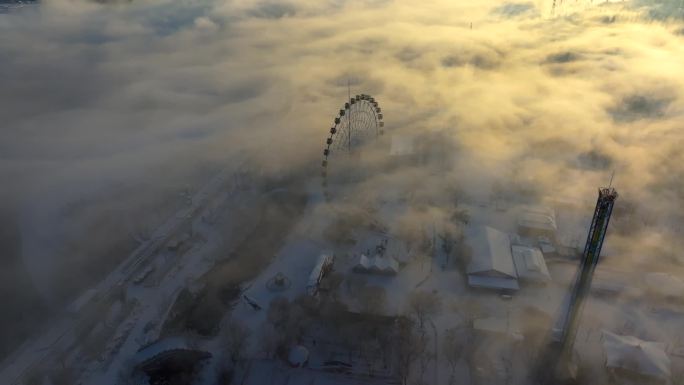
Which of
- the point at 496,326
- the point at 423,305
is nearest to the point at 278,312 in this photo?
the point at 423,305

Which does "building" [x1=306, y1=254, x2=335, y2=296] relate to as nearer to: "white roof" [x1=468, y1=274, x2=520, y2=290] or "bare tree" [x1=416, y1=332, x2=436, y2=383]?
"bare tree" [x1=416, y1=332, x2=436, y2=383]

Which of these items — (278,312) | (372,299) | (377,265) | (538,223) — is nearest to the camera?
(278,312)

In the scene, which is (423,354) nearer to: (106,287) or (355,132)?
(106,287)

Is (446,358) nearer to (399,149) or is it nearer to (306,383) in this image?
(306,383)

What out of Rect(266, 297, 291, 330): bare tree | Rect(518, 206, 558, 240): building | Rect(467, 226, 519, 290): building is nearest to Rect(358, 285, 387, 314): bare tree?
Rect(266, 297, 291, 330): bare tree

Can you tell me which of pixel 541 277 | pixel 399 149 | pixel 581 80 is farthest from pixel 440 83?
pixel 541 277

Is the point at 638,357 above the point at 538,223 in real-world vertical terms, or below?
below

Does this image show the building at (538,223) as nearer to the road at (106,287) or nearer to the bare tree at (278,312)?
the bare tree at (278,312)

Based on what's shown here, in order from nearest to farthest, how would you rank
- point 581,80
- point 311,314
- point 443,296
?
point 311,314
point 443,296
point 581,80
